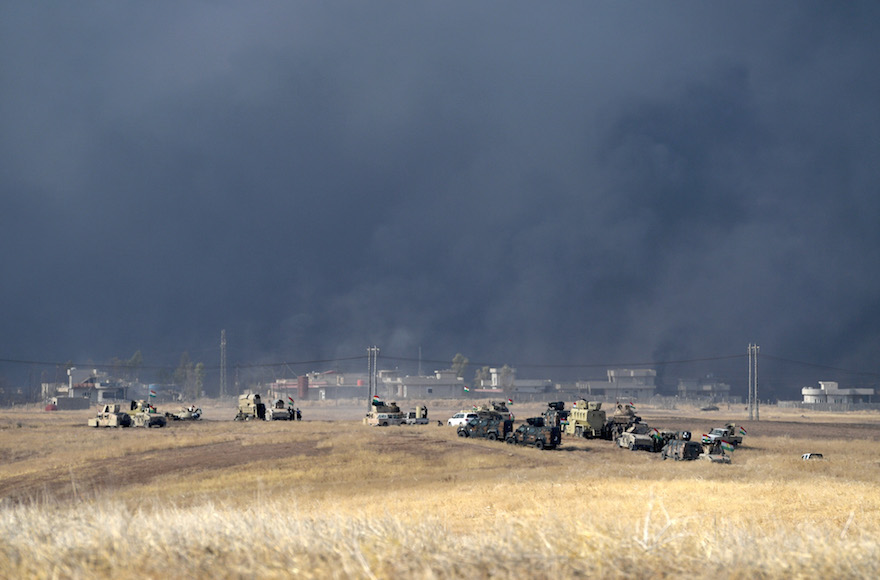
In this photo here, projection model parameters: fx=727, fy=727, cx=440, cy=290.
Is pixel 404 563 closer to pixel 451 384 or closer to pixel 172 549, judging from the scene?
pixel 172 549

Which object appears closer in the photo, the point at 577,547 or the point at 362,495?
the point at 577,547

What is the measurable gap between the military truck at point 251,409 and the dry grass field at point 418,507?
12767mm

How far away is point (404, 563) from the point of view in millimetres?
7348

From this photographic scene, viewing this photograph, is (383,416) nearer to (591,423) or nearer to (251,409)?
(251,409)

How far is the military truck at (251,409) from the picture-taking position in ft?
286

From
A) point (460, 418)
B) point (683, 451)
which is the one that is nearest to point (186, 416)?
point (460, 418)

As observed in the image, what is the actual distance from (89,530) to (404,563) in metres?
3.83

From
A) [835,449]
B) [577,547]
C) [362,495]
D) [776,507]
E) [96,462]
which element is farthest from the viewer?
[835,449]

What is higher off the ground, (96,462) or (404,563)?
(404,563)

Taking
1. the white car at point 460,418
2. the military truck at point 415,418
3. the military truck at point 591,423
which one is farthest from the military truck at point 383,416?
the military truck at point 591,423

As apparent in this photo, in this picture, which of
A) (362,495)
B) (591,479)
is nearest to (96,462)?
(362,495)

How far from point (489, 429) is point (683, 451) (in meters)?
16.4

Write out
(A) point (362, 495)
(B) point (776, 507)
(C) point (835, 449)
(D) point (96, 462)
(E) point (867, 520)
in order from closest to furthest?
(E) point (867, 520), (B) point (776, 507), (A) point (362, 495), (D) point (96, 462), (C) point (835, 449)

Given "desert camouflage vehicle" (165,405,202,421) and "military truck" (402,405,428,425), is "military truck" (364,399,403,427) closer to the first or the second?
"military truck" (402,405,428,425)
